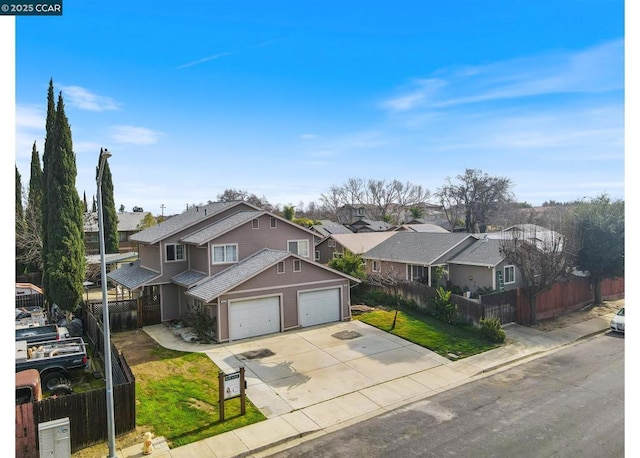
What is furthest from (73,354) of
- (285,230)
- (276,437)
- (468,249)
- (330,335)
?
(468,249)

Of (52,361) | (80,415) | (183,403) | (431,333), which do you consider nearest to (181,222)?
(52,361)

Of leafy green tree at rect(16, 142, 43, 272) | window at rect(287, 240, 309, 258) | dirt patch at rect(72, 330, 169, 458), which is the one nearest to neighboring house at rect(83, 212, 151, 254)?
leafy green tree at rect(16, 142, 43, 272)

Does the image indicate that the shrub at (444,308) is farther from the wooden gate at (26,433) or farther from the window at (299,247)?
the wooden gate at (26,433)

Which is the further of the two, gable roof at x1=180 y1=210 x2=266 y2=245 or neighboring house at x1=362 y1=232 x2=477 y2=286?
neighboring house at x1=362 y1=232 x2=477 y2=286

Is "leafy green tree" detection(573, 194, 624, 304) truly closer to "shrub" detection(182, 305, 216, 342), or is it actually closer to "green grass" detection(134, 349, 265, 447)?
"shrub" detection(182, 305, 216, 342)

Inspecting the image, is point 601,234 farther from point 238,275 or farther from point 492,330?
point 238,275

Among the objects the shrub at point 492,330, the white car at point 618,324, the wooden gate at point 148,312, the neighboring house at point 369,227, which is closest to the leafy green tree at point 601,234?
the white car at point 618,324

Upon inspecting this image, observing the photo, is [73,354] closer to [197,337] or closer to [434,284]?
[197,337]
